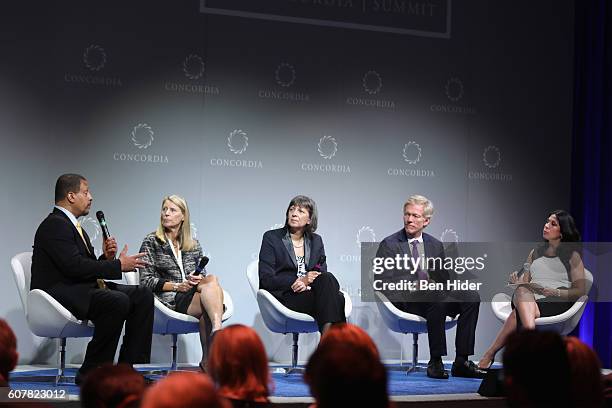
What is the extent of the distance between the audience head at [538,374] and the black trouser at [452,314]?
12.8 feet

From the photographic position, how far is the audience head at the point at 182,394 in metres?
1.46

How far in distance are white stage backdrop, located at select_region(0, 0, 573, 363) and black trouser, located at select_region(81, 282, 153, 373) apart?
3.87 feet

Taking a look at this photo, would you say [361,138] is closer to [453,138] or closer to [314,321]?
[453,138]

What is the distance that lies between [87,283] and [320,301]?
150 centimetres

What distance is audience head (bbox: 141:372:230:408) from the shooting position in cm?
146

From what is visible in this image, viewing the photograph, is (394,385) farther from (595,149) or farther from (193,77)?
(595,149)

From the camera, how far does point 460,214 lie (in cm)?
727

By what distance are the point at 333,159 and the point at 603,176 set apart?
2404mm

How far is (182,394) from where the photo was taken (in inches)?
57.7

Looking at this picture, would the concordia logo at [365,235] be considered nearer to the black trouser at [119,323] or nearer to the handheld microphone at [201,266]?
the handheld microphone at [201,266]

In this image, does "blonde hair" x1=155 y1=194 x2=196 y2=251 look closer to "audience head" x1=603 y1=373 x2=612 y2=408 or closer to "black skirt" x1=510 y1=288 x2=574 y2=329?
"black skirt" x1=510 y1=288 x2=574 y2=329

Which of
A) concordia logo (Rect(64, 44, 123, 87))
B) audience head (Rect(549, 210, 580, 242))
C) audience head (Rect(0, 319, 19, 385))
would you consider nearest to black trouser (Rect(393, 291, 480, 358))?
audience head (Rect(549, 210, 580, 242))

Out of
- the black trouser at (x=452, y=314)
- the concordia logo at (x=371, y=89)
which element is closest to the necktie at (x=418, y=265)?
the black trouser at (x=452, y=314)

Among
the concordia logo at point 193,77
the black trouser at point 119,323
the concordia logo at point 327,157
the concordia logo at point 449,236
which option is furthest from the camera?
the concordia logo at point 449,236
